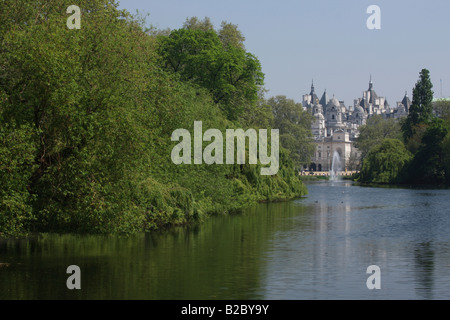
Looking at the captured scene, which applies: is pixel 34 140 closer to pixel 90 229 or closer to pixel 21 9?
pixel 90 229

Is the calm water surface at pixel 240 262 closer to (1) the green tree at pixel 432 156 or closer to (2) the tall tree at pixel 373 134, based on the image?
(1) the green tree at pixel 432 156

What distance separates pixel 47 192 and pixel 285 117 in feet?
360

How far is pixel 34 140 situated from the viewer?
2380 centimetres

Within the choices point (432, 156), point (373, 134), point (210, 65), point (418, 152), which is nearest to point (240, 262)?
point (210, 65)

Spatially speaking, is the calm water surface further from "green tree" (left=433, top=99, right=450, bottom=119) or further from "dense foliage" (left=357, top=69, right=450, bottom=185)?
"green tree" (left=433, top=99, right=450, bottom=119)

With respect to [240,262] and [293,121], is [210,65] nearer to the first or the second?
[240,262]

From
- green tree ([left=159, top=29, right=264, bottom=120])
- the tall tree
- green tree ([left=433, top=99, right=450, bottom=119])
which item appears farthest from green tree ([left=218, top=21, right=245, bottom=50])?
the tall tree

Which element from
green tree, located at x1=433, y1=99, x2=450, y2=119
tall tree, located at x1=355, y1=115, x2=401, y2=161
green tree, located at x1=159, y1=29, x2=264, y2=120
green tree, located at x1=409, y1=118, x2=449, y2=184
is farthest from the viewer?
tall tree, located at x1=355, y1=115, x2=401, y2=161

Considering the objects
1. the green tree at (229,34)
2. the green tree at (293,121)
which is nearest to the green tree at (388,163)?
the green tree at (293,121)

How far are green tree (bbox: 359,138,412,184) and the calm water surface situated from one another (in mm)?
63471

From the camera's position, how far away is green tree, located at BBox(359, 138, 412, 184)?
101500 millimetres

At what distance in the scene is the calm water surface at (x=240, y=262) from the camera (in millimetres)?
19766

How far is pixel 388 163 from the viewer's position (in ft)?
339

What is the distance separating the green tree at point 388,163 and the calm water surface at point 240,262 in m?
63.5
